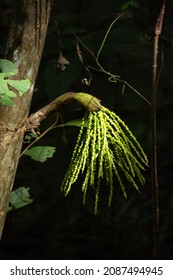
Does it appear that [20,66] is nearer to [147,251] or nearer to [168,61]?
[168,61]

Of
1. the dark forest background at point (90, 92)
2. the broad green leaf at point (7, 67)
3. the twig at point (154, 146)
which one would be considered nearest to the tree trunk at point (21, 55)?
the broad green leaf at point (7, 67)

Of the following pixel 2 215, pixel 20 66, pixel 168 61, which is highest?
pixel 168 61

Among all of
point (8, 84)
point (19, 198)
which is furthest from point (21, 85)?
point (19, 198)

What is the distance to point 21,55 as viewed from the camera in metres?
1.24

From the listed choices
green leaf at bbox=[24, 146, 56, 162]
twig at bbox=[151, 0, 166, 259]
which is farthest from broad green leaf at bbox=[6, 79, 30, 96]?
green leaf at bbox=[24, 146, 56, 162]

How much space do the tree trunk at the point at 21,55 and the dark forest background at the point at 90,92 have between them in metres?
0.16

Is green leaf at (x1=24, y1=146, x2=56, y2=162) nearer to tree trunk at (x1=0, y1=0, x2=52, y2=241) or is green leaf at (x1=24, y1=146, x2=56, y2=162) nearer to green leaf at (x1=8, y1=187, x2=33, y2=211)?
green leaf at (x1=8, y1=187, x2=33, y2=211)

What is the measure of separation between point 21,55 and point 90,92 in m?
0.63

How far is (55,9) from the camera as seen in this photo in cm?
223

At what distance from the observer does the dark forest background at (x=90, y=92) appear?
5.99 ft

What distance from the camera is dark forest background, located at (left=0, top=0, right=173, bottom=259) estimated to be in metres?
1.83

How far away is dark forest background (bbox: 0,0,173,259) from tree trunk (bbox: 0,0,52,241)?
162 millimetres
